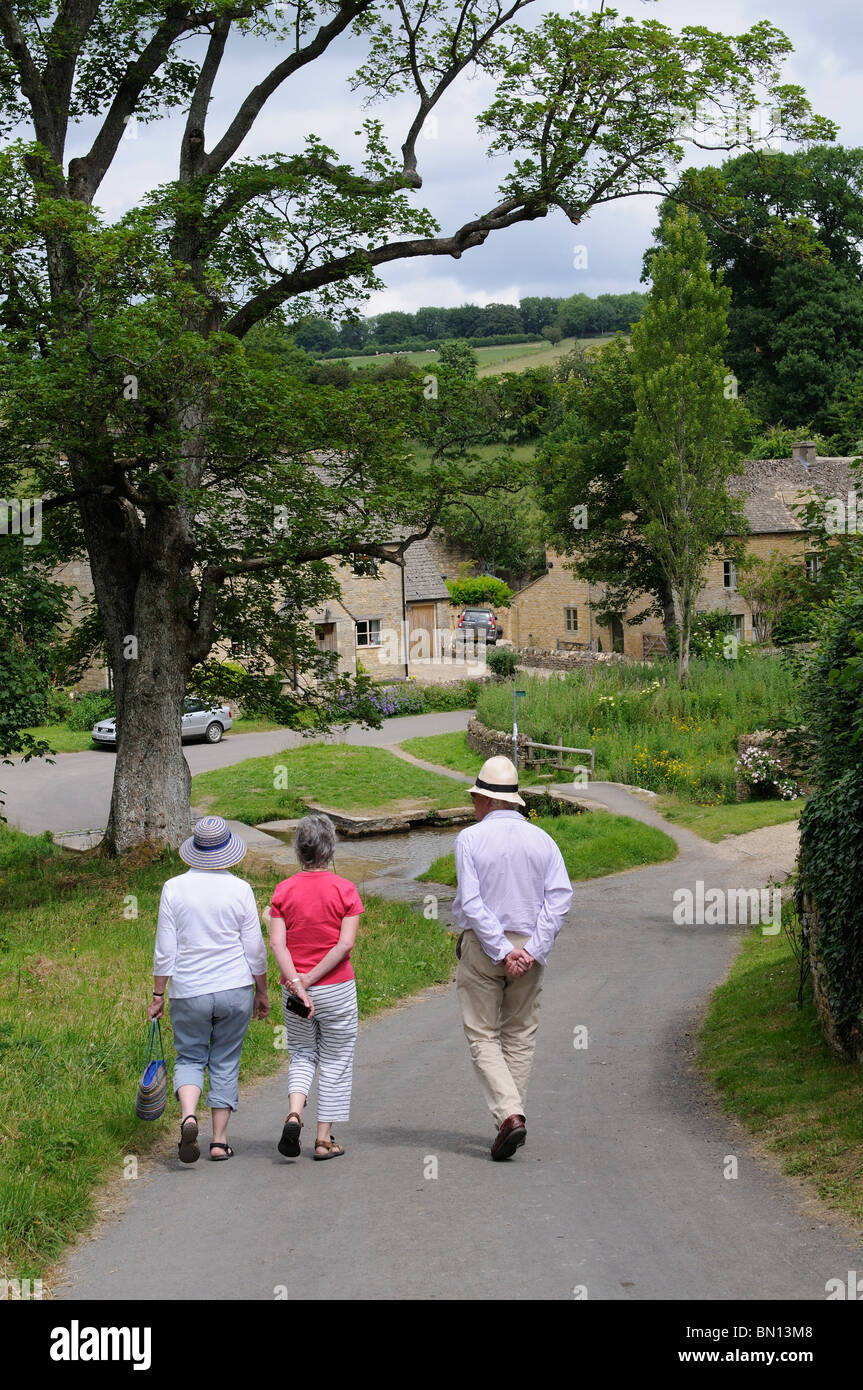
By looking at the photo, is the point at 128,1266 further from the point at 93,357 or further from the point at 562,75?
the point at 562,75

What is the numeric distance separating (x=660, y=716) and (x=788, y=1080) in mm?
21650

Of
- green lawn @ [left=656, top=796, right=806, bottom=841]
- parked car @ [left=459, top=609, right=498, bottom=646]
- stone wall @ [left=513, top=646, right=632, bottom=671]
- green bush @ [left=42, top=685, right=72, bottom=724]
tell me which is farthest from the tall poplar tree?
parked car @ [left=459, top=609, right=498, bottom=646]

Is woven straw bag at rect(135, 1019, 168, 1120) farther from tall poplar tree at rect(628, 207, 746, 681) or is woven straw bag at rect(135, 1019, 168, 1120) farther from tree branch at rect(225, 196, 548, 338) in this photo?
tall poplar tree at rect(628, 207, 746, 681)

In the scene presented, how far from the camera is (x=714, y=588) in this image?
172ft

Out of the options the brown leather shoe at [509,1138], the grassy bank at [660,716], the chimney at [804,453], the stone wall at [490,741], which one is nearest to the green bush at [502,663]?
the stone wall at [490,741]

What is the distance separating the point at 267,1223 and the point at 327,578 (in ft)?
52.7

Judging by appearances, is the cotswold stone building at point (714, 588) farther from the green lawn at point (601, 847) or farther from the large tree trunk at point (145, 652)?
the large tree trunk at point (145, 652)

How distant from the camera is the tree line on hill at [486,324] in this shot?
5443 inches

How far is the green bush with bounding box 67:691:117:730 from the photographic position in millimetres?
39875

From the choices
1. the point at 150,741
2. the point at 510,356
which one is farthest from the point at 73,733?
the point at 510,356

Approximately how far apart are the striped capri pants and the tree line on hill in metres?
127

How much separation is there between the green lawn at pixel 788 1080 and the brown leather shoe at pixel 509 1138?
1.39 m

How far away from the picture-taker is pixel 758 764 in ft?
75.0

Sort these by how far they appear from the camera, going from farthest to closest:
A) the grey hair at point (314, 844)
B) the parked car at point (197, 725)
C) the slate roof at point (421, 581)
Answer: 1. the slate roof at point (421, 581)
2. the parked car at point (197, 725)
3. the grey hair at point (314, 844)
